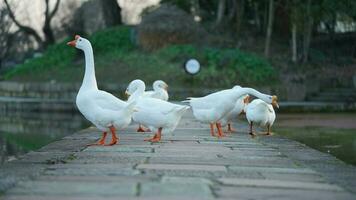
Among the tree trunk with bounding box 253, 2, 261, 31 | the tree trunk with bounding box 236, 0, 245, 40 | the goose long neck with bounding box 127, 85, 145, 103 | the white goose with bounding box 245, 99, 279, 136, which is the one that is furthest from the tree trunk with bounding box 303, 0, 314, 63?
the goose long neck with bounding box 127, 85, 145, 103

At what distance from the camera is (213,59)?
23.0 meters

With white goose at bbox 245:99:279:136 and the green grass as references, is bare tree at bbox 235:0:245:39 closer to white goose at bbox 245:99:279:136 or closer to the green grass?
the green grass

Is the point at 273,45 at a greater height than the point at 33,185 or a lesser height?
greater

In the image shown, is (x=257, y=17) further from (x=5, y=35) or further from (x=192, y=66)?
(x=5, y=35)

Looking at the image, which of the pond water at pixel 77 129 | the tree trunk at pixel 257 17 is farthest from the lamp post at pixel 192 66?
the tree trunk at pixel 257 17

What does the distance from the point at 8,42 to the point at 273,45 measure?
27889 millimetres

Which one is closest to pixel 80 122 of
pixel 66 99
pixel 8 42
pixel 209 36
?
pixel 66 99

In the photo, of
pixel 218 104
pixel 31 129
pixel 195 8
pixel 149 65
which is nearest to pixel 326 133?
pixel 218 104

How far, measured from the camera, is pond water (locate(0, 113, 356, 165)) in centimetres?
955

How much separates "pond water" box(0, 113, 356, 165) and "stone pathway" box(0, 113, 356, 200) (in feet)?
4.95

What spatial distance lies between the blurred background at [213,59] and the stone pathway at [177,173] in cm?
842

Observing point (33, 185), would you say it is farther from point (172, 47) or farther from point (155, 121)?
point (172, 47)

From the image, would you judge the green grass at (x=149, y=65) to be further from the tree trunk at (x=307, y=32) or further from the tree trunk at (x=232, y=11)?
the tree trunk at (x=232, y=11)

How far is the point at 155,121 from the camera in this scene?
7855mm
